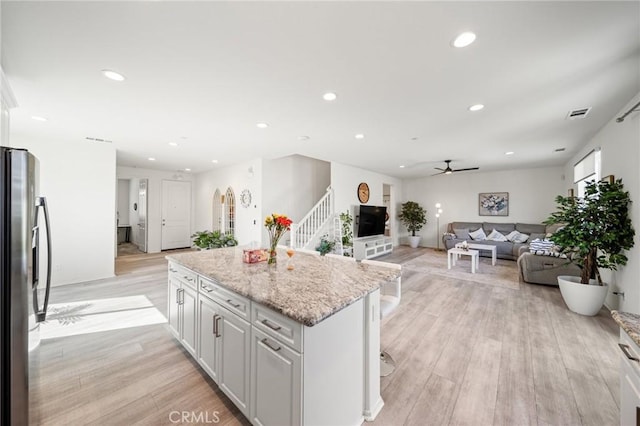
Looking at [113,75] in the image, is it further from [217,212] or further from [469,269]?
[469,269]

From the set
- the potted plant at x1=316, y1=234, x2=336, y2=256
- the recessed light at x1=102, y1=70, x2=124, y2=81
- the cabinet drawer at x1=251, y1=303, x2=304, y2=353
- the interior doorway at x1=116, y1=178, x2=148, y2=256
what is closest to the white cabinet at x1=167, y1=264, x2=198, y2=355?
the cabinet drawer at x1=251, y1=303, x2=304, y2=353

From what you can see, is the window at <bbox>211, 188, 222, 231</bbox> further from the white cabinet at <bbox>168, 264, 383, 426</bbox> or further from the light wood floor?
the white cabinet at <bbox>168, 264, 383, 426</bbox>

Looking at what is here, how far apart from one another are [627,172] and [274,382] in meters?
4.25

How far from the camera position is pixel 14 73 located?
212 centimetres

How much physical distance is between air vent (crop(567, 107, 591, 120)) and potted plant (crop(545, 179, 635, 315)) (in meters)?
0.88

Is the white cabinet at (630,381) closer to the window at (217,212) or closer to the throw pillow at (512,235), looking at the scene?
the throw pillow at (512,235)

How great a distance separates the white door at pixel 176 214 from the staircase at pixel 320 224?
14.4 ft

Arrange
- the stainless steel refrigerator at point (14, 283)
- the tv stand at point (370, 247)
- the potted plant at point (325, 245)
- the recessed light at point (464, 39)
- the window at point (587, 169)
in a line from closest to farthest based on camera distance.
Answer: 1. the stainless steel refrigerator at point (14, 283)
2. the recessed light at point (464, 39)
3. the window at point (587, 169)
4. the potted plant at point (325, 245)
5. the tv stand at point (370, 247)

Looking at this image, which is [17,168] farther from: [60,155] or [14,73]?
[60,155]

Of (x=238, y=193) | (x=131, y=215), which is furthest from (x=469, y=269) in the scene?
(x=131, y=215)

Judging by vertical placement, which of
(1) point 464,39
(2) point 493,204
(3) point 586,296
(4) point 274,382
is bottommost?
(3) point 586,296

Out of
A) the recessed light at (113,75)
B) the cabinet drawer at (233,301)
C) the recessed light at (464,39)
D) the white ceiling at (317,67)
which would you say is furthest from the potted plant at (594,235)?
the recessed light at (113,75)

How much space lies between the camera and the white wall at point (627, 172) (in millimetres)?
2588

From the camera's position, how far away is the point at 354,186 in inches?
266
